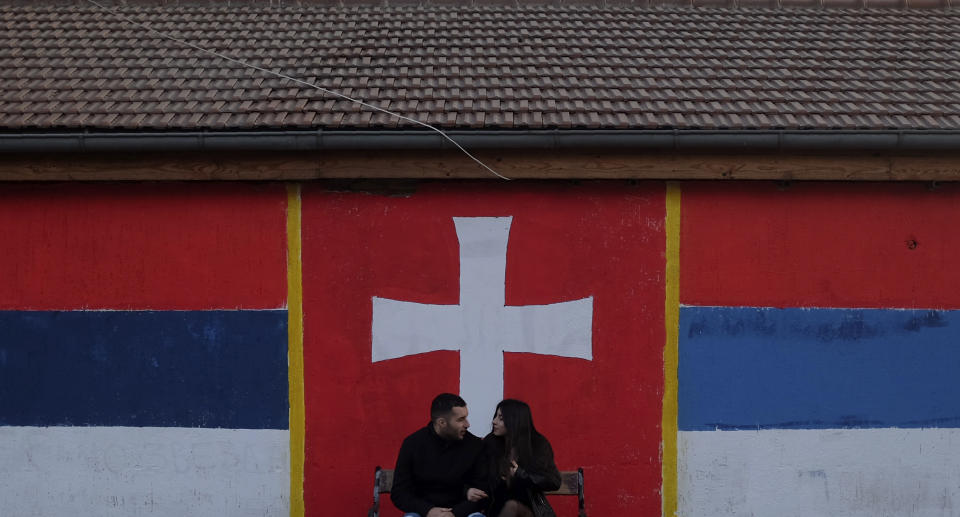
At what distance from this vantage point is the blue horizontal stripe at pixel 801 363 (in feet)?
18.6

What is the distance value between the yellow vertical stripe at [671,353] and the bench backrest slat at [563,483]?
2.38 feet

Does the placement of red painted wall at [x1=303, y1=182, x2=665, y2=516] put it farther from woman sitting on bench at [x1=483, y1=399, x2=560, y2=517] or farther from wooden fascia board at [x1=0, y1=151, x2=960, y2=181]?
woman sitting on bench at [x1=483, y1=399, x2=560, y2=517]

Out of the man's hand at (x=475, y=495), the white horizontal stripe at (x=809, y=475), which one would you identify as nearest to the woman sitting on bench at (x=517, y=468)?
the man's hand at (x=475, y=495)

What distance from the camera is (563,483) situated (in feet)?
17.2

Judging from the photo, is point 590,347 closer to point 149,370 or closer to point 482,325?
point 482,325

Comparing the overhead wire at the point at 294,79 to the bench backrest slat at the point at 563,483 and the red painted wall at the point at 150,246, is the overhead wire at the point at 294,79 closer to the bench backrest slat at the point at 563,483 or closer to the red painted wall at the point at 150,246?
the red painted wall at the point at 150,246

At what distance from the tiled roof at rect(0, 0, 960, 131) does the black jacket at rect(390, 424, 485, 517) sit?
190 centimetres

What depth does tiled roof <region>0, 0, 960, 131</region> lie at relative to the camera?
5543 mm

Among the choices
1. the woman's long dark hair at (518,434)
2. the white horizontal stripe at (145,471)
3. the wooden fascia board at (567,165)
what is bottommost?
the white horizontal stripe at (145,471)

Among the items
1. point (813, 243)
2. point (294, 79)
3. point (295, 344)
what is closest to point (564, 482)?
point (295, 344)

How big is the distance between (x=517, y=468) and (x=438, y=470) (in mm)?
459

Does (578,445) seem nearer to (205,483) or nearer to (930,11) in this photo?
(205,483)

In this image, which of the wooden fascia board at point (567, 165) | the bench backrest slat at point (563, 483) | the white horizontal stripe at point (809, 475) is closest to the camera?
the bench backrest slat at point (563, 483)

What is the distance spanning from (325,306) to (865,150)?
11.5ft
